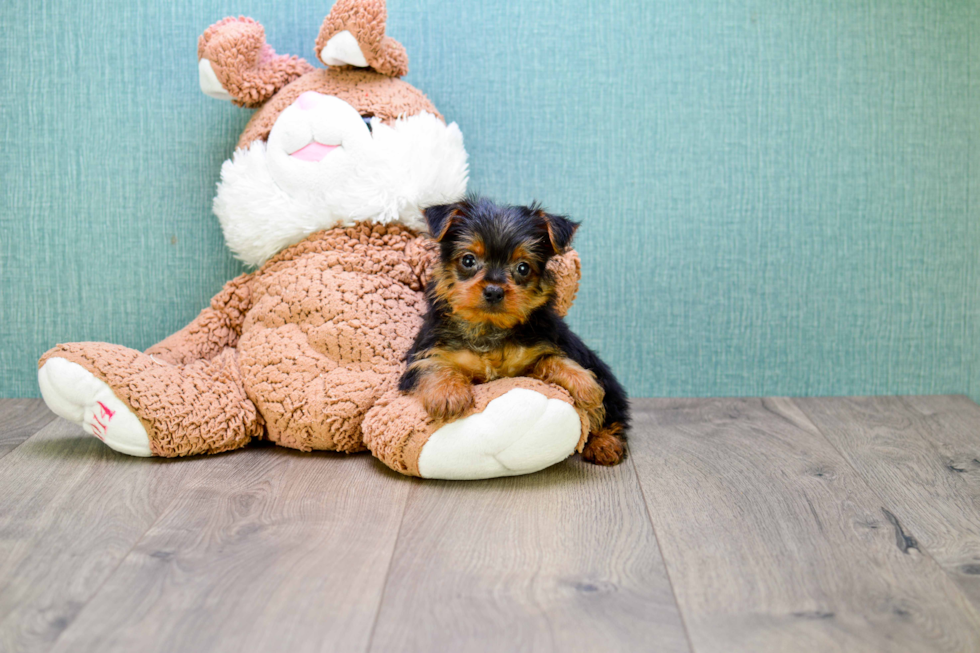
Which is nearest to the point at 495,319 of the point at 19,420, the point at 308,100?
the point at 308,100

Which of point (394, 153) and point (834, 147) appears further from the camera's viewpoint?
point (834, 147)

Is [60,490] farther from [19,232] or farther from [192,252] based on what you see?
[19,232]

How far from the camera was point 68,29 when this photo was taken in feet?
8.71

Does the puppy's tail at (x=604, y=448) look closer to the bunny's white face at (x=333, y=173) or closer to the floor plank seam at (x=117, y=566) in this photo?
the bunny's white face at (x=333, y=173)

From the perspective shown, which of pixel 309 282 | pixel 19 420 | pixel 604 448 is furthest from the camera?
pixel 19 420

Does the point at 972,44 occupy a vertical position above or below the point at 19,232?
above

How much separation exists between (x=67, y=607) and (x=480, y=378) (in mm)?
1074

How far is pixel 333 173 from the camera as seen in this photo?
2328mm

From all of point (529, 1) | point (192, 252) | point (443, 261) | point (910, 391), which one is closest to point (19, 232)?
point (192, 252)

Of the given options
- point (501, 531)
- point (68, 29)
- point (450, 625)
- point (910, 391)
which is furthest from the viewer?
point (910, 391)

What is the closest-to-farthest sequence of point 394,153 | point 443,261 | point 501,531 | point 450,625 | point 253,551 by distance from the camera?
1. point 450,625
2. point 253,551
3. point 501,531
4. point 443,261
5. point 394,153

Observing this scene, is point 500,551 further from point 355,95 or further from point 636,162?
point 636,162

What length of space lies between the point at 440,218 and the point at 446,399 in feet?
1.53

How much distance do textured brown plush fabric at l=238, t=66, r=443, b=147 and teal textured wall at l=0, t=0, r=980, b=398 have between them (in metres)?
0.27
